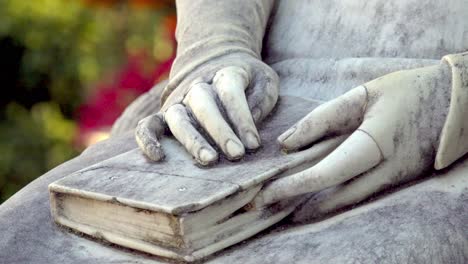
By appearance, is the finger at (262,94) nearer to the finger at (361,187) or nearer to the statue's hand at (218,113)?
the statue's hand at (218,113)

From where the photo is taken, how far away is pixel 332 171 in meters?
1.71

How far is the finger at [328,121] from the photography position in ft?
5.87

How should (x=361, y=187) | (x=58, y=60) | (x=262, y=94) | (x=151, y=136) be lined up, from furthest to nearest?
(x=58, y=60) < (x=262, y=94) < (x=151, y=136) < (x=361, y=187)

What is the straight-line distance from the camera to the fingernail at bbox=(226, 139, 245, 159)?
1787mm

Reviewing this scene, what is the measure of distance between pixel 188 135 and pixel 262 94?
213mm

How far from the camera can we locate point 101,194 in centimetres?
175

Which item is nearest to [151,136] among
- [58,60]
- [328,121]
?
[328,121]

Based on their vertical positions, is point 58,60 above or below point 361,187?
below

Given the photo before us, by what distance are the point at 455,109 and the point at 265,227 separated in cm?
37

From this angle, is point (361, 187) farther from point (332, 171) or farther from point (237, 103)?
point (237, 103)

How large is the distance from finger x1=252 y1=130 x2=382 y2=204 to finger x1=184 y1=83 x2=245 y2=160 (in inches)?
4.0

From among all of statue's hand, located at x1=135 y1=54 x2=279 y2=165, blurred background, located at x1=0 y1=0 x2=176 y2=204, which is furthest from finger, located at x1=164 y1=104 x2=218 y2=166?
blurred background, located at x1=0 y1=0 x2=176 y2=204

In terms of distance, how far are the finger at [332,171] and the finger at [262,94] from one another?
23cm

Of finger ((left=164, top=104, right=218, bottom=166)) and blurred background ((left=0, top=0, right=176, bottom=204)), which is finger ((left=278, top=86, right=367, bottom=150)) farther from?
blurred background ((left=0, top=0, right=176, bottom=204))
